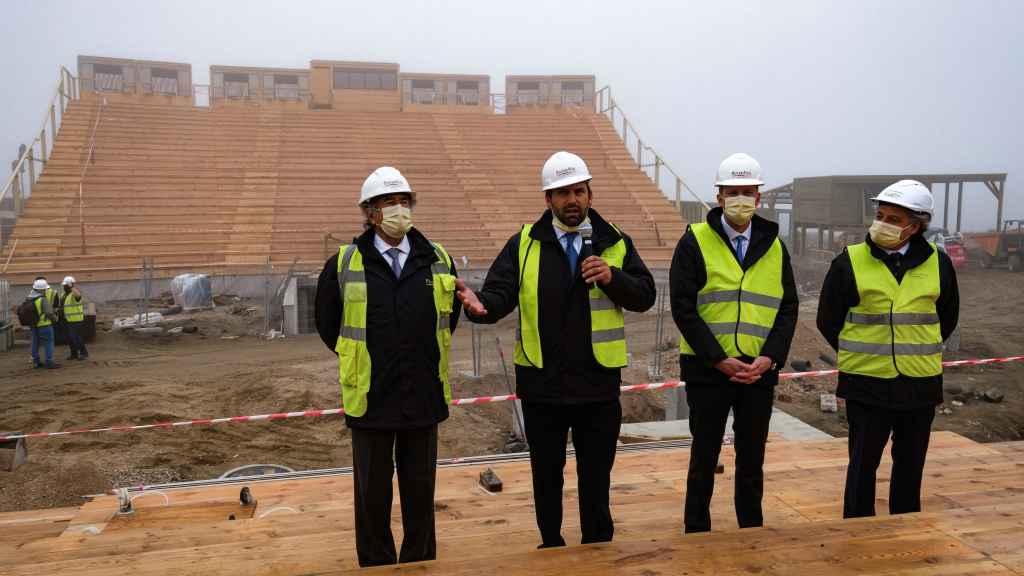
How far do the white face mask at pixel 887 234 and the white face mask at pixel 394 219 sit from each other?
7.03ft

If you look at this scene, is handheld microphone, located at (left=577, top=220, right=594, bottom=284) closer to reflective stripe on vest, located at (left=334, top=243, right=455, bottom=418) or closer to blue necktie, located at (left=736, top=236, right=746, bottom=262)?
reflective stripe on vest, located at (left=334, top=243, right=455, bottom=418)

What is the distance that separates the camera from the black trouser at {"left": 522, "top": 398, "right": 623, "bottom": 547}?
11.2ft

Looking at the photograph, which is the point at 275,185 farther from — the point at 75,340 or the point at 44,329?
the point at 44,329

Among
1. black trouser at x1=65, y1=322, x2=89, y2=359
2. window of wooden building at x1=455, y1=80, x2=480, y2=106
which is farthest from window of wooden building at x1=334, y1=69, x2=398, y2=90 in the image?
black trouser at x1=65, y1=322, x2=89, y2=359

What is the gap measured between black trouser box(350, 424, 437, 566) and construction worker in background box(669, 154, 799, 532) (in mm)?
1212

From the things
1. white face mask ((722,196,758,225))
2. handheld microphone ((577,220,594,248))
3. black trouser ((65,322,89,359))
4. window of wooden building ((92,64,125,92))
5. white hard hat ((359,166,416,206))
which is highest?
window of wooden building ((92,64,125,92))

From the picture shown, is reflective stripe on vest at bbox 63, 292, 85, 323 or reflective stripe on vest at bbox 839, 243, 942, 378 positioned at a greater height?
reflective stripe on vest at bbox 839, 243, 942, 378

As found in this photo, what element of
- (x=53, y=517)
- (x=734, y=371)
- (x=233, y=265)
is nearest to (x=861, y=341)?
(x=734, y=371)

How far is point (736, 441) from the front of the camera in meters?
3.69

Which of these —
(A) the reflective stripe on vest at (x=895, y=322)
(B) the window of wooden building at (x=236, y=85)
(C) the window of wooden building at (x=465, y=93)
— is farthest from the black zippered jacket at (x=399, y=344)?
(C) the window of wooden building at (x=465, y=93)

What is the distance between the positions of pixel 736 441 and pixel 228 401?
27.1ft

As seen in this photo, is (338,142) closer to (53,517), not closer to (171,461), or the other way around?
(171,461)

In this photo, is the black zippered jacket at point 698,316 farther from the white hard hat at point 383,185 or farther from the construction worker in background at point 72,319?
the construction worker in background at point 72,319

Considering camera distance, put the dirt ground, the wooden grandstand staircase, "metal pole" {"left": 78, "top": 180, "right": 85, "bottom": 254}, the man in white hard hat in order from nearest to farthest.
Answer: the dirt ground < the man in white hard hat < "metal pole" {"left": 78, "top": 180, "right": 85, "bottom": 254} < the wooden grandstand staircase
